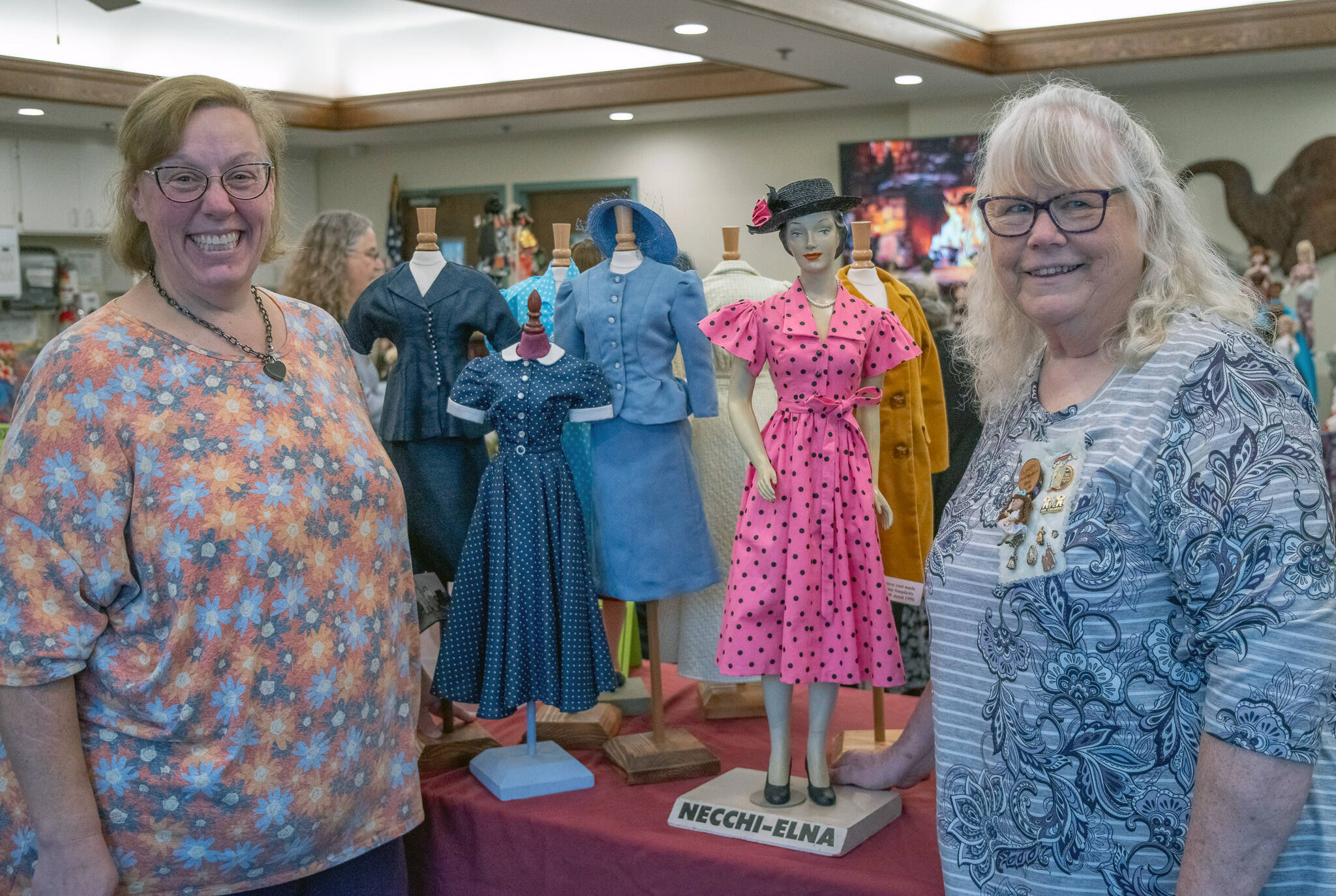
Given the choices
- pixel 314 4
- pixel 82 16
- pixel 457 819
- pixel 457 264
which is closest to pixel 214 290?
pixel 457 264

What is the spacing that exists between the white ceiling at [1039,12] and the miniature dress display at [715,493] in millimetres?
4110

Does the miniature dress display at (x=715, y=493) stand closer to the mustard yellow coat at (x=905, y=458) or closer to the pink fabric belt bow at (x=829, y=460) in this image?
the mustard yellow coat at (x=905, y=458)

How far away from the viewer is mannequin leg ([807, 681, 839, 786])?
2412 mm

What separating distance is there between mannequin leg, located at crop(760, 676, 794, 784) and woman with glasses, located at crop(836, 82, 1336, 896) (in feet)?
2.66

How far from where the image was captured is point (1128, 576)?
139 centimetres

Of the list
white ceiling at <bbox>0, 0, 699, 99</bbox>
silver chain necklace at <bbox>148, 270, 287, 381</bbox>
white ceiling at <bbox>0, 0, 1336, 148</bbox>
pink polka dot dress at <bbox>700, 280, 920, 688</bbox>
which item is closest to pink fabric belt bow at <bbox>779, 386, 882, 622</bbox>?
pink polka dot dress at <bbox>700, 280, 920, 688</bbox>

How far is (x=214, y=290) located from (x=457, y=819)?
4.55ft

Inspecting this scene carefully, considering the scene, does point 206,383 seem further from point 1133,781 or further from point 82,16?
point 82,16

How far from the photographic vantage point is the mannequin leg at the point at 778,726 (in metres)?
2.45

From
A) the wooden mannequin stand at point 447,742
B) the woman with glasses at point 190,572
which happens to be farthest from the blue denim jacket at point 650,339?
the woman with glasses at point 190,572

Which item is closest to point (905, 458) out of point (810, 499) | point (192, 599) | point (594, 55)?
point (810, 499)

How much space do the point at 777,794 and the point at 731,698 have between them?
0.75m

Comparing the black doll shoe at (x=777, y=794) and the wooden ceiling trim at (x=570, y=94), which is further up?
the wooden ceiling trim at (x=570, y=94)

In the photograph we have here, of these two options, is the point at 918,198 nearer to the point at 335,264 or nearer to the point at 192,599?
the point at 335,264
